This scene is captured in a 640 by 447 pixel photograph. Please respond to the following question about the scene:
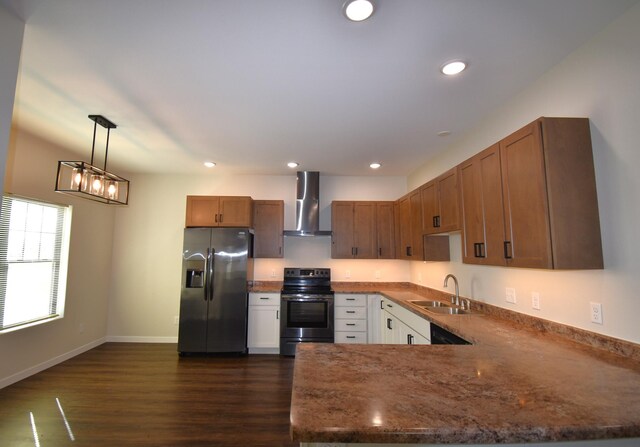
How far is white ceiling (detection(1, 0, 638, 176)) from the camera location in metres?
1.58

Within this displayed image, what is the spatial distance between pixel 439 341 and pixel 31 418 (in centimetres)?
356

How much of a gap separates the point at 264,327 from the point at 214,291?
0.88m

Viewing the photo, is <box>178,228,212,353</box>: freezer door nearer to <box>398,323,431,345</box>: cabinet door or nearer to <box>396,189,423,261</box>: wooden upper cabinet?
<box>398,323,431,345</box>: cabinet door

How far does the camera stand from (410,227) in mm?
3836

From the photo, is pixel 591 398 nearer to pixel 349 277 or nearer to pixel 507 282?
pixel 507 282

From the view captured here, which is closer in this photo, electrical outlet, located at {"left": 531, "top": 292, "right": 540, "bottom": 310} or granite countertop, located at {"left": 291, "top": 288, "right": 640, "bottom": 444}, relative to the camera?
granite countertop, located at {"left": 291, "top": 288, "right": 640, "bottom": 444}

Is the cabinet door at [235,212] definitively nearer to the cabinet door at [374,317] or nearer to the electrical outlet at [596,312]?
the cabinet door at [374,317]

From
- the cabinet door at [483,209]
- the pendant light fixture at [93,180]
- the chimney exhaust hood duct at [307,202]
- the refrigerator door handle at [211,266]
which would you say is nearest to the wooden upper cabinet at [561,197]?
the cabinet door at [483,209]

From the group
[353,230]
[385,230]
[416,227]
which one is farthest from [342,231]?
[416,227]

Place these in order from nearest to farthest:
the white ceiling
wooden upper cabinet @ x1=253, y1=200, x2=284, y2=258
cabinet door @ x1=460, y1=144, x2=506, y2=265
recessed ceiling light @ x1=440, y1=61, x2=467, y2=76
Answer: the white ceiling
recessed ceiling light @ x1=440, y1=61, x2=467, y2=76
cabinet door @ x1=460, y1=144, x2=506, y2=265
wooden upper cabinet @ x1=253, y1=200, x2=284, y2=258

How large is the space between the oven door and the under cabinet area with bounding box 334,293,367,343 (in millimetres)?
109

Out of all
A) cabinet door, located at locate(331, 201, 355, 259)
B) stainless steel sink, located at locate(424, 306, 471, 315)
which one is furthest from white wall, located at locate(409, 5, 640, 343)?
cabinet door, located at locate(331, 201, 355, 259)

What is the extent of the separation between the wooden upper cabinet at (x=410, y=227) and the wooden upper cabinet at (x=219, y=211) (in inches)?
89.5

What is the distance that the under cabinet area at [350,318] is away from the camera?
415cm
